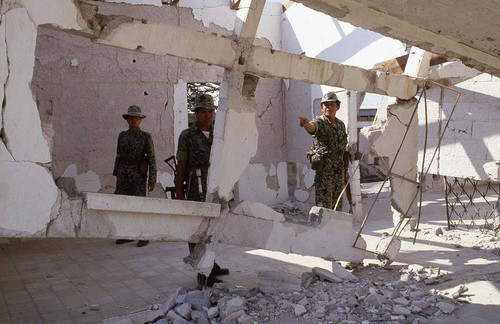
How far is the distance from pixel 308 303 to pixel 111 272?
2.29 metres

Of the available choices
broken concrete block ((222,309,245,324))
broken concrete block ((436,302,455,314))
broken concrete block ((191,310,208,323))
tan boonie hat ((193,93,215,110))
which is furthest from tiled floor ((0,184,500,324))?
tan boonie hat ((193,93,215,110))

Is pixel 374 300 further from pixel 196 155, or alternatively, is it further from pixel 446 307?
pixel 196 155

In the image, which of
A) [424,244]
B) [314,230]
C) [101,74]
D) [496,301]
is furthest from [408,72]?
[101,74]

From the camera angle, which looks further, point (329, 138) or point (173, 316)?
point (329, 138)

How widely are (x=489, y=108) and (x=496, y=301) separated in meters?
3.66

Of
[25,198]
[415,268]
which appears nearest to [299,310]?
[415,268]

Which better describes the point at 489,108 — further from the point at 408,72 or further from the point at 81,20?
the point at 81,20

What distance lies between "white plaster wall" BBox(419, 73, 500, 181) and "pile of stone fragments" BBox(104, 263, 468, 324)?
304cm

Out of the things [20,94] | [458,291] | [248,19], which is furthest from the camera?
[248,19]

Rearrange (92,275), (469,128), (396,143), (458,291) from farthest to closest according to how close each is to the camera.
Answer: (469,128) → (396,143) → (92,275) → (458,291)

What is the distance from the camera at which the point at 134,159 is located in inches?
237

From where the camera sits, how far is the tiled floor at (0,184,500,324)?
3757mm

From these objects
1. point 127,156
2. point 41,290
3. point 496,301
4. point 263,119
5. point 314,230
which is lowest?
point 41,290

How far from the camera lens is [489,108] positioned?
648 centimetres
